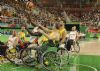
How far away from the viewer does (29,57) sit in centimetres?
512

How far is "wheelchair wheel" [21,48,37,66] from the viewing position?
16.7 feet

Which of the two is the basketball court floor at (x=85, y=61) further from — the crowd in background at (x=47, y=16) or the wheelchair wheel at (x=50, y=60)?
the crowd in background at (x=47, y=16)

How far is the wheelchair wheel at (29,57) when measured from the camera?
509 cm

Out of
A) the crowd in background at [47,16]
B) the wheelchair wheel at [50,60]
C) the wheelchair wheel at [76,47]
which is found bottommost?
the wheelchair wheel at [50,60]

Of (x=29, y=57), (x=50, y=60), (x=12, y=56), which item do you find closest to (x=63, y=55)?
(x=50, y=60)

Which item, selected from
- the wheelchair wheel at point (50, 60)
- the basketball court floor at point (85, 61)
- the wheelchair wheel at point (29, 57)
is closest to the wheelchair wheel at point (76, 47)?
the basketball court floor at point (85, 61)

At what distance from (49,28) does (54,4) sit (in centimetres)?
23

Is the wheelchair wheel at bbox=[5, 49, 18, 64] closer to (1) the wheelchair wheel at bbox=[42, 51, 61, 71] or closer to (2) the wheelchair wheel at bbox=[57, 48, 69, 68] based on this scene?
(1) the wheelchair wheel at bbox=[42, 51, 61, 71]

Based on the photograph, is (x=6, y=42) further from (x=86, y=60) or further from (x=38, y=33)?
(x=86, y=60)

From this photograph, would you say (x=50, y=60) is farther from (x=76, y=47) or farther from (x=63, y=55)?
(x=76, y=47)

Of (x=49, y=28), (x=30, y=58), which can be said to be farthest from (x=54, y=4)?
(x=30, y=58)

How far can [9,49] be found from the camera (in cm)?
514

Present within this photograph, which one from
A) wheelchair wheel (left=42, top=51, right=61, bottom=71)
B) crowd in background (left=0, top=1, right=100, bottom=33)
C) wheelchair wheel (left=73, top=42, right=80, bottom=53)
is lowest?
wheelchair wheel (left=42, top=51, right=61, bottom=71)

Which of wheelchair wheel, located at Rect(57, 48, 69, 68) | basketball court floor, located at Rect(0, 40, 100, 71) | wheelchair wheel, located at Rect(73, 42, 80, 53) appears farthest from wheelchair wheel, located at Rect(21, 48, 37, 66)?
wheelchair wheel, located at Rect(73, 42, 80, 53)
